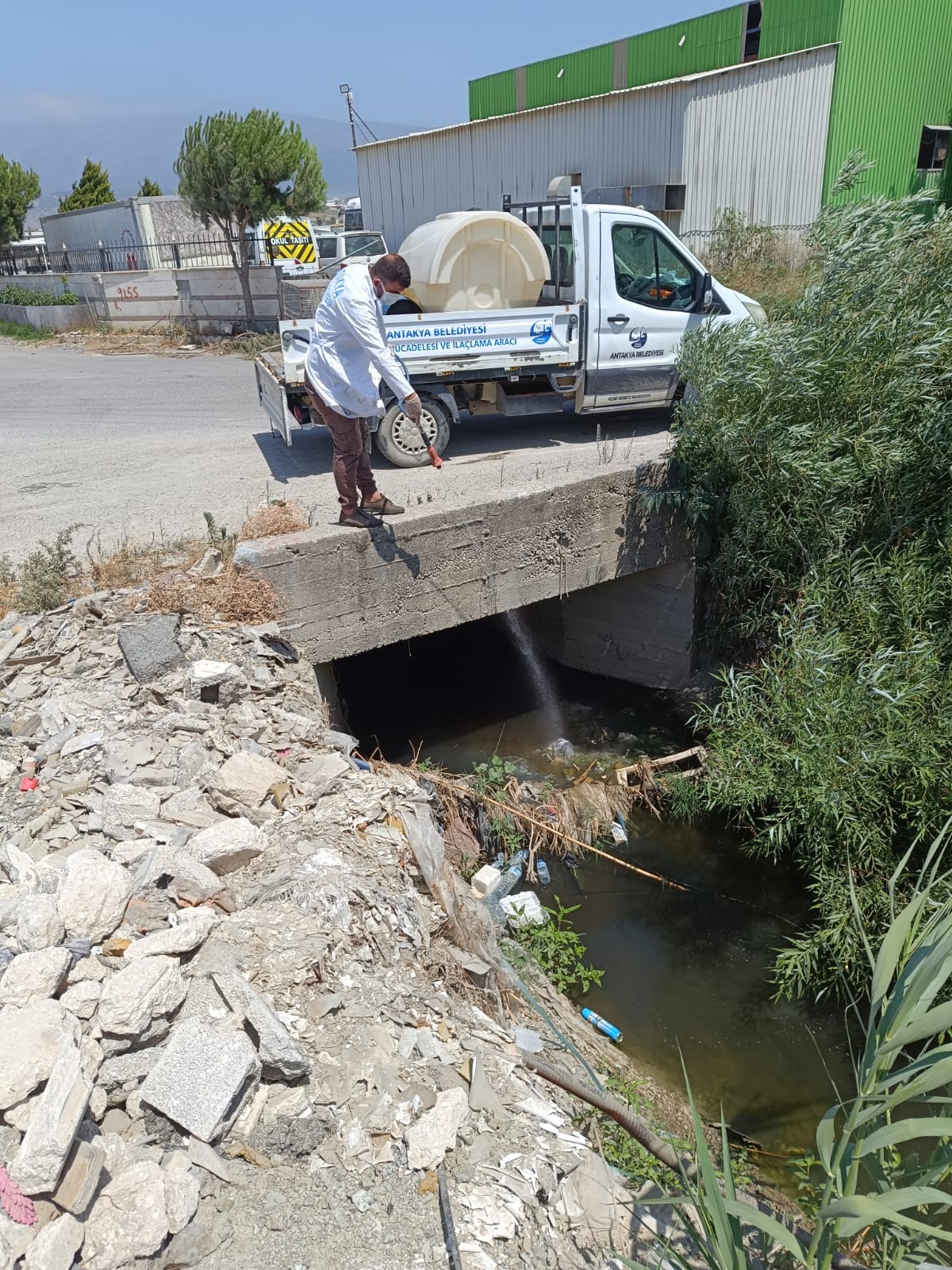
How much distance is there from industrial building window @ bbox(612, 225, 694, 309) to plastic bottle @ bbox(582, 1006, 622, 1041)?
6.44m

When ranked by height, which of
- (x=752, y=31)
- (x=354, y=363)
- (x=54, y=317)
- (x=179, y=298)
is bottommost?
(x=54, y=317)

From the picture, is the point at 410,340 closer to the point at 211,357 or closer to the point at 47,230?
the point at 211,357

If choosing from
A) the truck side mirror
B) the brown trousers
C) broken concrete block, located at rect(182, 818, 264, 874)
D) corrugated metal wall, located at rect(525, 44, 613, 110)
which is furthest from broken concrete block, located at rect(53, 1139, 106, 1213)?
corrugated metal wall, located at rect(525, 44, 613, 110)

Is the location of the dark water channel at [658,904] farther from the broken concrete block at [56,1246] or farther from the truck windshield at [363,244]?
the truck windshield at [363,244]

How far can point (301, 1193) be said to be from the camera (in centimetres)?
273

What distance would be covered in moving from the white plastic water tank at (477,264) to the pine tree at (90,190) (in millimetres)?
33464

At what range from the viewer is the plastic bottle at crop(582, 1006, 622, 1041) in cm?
515

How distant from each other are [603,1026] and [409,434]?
17.9ft

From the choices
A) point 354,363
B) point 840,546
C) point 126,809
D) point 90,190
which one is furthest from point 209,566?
point 90,190

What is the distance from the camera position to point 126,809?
13.9 feet

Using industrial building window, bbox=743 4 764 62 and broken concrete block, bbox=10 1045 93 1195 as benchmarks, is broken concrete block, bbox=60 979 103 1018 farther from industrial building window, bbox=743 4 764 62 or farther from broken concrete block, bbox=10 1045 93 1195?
industrial building window, bbox=743 4 764 62

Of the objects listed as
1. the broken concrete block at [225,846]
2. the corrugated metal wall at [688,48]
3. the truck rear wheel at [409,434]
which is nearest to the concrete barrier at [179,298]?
the corrugated metal wall at [688,48]

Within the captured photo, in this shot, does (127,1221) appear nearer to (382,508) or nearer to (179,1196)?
(179,1196)

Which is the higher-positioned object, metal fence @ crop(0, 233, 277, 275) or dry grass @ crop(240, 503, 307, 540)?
metal fence @ crop(0, 233, 277, 275)
